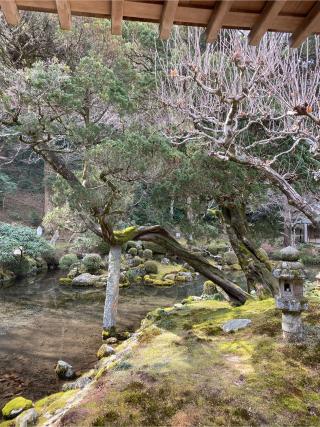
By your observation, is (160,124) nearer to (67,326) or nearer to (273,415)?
(67,326)

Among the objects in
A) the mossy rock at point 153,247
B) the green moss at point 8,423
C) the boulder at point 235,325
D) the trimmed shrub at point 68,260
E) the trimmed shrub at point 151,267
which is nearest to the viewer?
the green moss at point 8,423

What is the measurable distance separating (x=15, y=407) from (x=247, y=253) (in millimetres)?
6264

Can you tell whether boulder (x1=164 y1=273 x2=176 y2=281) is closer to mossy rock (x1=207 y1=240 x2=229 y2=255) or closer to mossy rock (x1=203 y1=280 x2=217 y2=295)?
mossy rock (x1=203 y1=280 x2=217 y2=295)

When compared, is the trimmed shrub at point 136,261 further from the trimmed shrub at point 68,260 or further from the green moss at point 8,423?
the green moss at point 8,423

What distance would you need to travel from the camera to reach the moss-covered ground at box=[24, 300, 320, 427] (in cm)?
424

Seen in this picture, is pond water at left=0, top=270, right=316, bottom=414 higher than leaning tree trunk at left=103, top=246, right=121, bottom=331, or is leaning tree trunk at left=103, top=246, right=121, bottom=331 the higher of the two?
leaning tree trunk at left=103, top=246, right=121, bottom=331

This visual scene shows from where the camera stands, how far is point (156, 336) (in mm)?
7344

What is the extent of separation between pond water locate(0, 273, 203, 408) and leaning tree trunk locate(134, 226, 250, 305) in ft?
8.89

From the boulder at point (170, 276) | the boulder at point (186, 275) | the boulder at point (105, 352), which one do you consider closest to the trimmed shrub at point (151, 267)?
the boulder at point (170, 276)

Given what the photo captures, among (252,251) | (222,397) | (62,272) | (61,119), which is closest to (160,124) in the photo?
(61,119)

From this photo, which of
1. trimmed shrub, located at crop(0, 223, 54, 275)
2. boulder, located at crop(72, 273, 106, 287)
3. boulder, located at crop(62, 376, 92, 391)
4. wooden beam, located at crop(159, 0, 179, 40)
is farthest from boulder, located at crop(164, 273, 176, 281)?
wooden beam, located at crop(159, 0, 179, 40)

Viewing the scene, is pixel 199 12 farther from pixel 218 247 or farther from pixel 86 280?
pixel 218 247

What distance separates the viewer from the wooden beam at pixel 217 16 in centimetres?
193

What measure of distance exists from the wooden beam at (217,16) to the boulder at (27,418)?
5.34 meters
